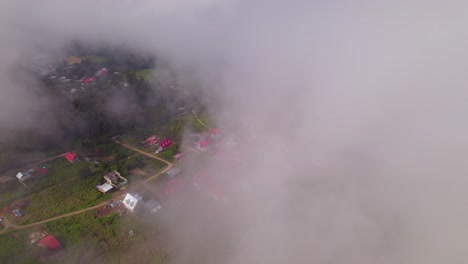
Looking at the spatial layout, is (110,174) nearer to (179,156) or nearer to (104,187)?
(104,187)

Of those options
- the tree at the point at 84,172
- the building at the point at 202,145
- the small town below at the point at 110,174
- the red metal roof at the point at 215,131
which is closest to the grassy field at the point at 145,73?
the small town below at the point at 110,174

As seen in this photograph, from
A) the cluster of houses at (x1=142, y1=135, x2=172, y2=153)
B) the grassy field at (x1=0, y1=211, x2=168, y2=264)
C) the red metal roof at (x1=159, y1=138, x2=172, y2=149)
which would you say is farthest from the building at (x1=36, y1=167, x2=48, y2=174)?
the red metal roof at (x1=159, y1=138, x2=172, y2=149)

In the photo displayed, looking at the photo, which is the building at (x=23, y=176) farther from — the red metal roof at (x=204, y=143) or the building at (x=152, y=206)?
the red metal roof at (x=204, y=143)

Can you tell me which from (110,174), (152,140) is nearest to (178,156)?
(152,140)

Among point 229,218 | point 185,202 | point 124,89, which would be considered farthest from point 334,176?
point 124,89

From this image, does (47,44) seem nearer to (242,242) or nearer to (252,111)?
(252,111)

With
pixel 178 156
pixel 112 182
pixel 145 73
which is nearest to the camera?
pixel 112 182
